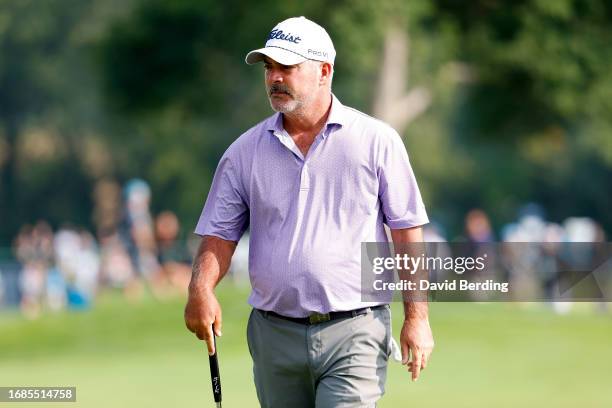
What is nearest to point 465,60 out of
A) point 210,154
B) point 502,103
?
point 502,103

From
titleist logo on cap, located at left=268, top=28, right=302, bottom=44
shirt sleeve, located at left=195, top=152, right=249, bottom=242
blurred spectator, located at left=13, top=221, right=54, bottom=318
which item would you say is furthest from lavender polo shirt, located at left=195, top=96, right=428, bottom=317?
blurred spectator, located at left=13, top=221, right=54, bottom=318

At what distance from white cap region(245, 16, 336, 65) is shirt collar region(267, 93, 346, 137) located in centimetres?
22

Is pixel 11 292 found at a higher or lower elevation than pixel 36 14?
lower

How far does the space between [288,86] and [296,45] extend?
0.61 ft

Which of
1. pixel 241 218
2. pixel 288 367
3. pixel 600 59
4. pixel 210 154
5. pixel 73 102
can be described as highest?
pixel 73 102

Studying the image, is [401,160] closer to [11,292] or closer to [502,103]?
[11,292]

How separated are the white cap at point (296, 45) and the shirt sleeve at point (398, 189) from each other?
19.4 inches

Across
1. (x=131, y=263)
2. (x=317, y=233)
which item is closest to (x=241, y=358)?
(x=131, y=263)

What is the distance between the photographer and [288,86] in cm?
650

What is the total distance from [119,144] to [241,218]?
57.0 metres

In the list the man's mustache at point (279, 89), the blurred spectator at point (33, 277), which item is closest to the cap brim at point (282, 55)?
the man's mustache at point (279, 89)

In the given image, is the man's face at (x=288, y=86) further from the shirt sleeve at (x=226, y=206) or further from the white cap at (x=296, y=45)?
the shirt sleeve at (x=226, y=206)


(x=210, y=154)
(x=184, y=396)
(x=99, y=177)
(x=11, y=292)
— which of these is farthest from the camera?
(x=99, y=177)

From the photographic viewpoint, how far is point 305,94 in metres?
6.52
